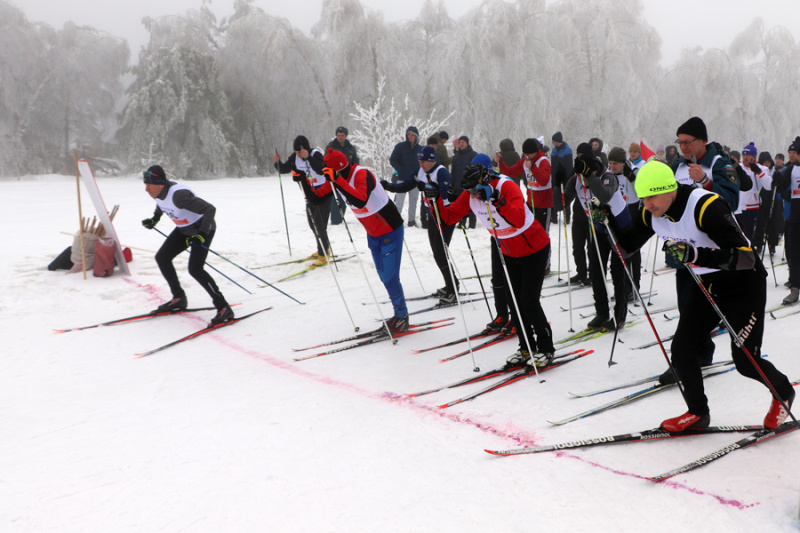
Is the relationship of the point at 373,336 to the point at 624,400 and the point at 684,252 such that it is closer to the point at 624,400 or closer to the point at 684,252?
the point at 624,400

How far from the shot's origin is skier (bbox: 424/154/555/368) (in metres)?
4.02

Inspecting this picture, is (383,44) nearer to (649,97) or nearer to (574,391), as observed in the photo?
(649,97)

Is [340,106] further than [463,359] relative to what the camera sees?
Yes

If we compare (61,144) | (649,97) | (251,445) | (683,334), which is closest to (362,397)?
(251,445)

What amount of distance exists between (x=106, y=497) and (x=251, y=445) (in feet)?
2.55

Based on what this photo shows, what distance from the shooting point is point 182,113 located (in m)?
21.2

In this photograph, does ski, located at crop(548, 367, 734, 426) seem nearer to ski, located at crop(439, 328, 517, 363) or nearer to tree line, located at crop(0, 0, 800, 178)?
ski, located at crop(439, 328, 517, 363)

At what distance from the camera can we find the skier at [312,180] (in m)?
7.62

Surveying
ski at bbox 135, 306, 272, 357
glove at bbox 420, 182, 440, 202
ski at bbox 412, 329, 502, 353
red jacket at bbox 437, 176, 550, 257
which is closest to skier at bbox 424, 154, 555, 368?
red jacket at bbox 437, 176, 550, 257

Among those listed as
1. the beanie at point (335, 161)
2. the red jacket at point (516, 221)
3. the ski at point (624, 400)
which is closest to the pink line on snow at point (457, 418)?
the ski at point (624, 400)

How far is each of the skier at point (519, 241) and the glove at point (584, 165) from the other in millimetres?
676

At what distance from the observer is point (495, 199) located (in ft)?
13.1

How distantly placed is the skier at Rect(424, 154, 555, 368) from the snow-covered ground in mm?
299

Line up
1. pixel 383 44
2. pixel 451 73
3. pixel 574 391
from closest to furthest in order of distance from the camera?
pixel 574 391, pixel 451 73, pixel 383 44
